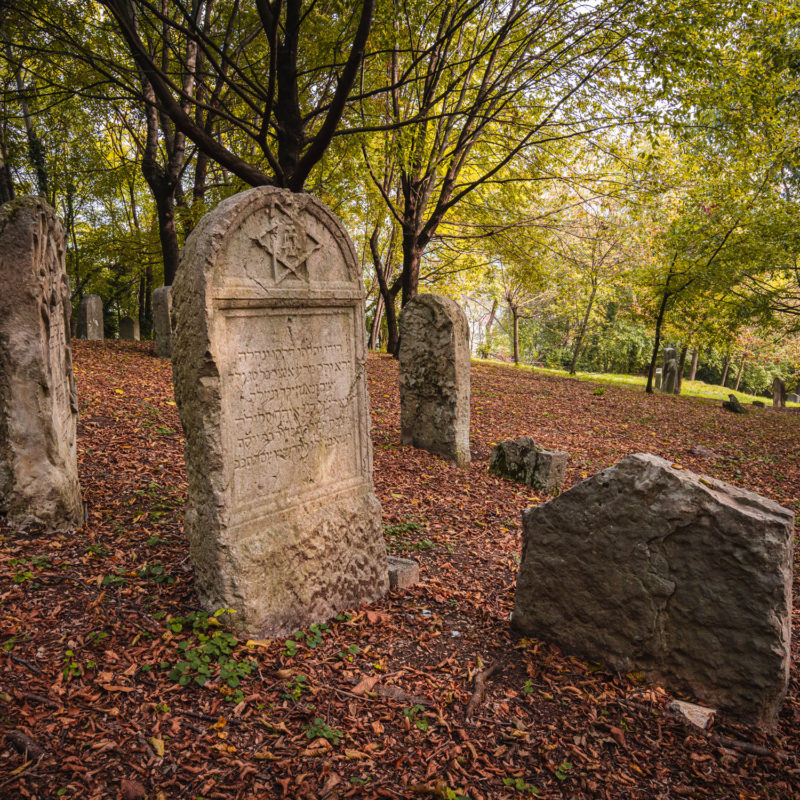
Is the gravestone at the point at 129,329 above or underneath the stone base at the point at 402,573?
above

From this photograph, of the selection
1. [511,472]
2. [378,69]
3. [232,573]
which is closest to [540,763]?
[232,573]

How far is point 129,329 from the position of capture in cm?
1906

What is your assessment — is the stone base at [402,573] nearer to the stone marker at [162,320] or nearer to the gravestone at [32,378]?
the gravestone at [32,378]

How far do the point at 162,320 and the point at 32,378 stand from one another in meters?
8.33

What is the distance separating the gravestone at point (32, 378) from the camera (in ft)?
13.4

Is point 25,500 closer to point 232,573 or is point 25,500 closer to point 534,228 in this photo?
point 232,573

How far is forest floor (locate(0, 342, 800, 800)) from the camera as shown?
2.58m

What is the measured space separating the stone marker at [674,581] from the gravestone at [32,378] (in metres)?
3.79

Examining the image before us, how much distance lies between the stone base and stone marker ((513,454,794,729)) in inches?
47.2

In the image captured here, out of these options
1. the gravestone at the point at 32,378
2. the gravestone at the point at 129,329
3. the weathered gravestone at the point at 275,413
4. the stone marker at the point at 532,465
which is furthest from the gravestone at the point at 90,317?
the weathered gravestone at the point at 275,413

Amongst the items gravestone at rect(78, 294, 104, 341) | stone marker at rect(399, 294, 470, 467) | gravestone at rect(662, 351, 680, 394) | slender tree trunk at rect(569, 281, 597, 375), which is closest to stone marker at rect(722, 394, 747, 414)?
gravestone at rect(662, 351, 680, 394)

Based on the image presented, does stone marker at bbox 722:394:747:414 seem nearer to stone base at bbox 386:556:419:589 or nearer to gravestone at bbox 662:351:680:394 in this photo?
gravestone at bbox 662:351:680:394

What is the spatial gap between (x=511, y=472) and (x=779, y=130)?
30.7ft

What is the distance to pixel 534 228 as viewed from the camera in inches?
588
